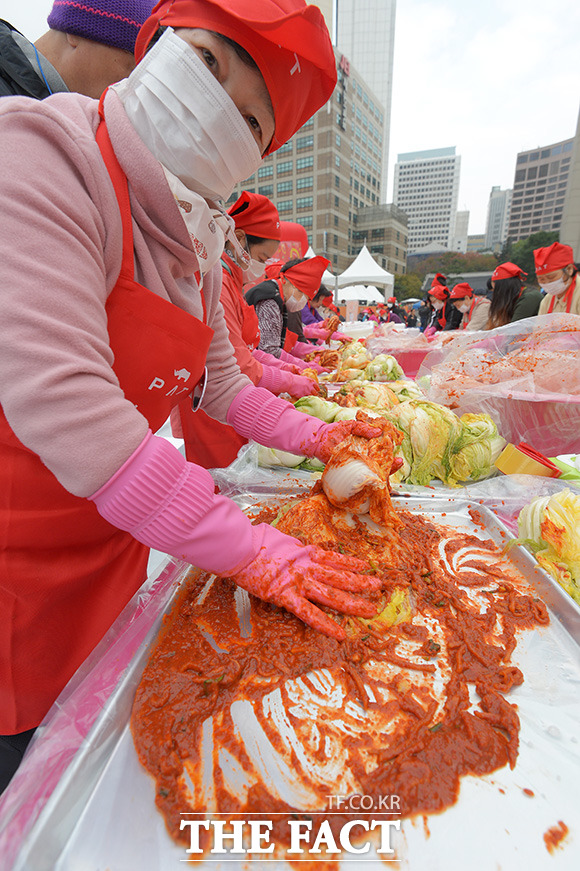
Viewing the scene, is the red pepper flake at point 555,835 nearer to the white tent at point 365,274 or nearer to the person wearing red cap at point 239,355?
the person wearing red cap at point 239,355

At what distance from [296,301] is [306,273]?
0.37 m

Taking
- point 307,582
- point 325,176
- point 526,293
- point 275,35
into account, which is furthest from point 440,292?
point 325,176

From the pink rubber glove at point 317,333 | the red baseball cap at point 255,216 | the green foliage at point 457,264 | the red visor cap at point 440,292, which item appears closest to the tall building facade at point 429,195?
the green foliage at point 457,264

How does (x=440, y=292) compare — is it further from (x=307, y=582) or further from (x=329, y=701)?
(x=329, y=701)

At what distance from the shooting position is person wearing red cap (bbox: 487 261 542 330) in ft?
21.6

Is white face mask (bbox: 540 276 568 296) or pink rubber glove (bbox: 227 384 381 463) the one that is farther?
white face mask (bbox: 540 276 568 296)

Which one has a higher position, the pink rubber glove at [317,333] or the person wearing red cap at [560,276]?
the person wearing red cap at [560,276]

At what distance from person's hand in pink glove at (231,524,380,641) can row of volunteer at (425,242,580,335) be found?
548 cm

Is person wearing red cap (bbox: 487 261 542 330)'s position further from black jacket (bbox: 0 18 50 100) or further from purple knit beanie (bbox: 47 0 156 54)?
black jacket (bbox: 0 18 50 100)

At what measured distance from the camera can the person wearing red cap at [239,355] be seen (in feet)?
9.16

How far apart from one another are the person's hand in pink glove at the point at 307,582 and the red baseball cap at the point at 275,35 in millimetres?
1234

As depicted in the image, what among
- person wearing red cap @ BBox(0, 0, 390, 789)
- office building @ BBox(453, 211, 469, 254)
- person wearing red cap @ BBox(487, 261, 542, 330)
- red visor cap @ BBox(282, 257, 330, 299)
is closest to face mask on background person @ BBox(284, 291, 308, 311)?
red visor cap @ BBox(282, 257, 330, 299)

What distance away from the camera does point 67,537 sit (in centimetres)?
117

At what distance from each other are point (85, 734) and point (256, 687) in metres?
0.41
